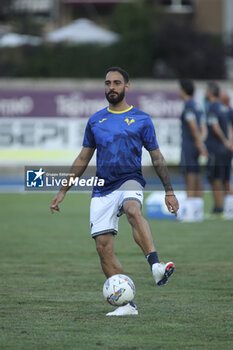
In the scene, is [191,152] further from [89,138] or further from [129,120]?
[129,120]

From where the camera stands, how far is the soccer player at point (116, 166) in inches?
309

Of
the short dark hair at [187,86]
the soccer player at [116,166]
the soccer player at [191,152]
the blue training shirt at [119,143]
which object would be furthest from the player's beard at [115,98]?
the soccer player at [191,152]

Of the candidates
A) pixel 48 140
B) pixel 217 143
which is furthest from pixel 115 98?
pixel 48 140

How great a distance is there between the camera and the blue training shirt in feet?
25.9

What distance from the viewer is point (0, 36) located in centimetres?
4503

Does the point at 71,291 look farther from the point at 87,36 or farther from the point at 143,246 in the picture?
the point at 87,36

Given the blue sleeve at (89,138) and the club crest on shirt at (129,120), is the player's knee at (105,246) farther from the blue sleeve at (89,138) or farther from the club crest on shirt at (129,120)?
the club crest on shirt at (129,120)

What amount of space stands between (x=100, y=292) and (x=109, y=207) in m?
1.48

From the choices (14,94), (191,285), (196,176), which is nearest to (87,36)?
(14,94)

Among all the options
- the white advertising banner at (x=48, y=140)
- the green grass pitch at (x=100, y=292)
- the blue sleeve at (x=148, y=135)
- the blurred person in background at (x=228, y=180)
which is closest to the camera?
the green grass pitch at (x=100, y=292)

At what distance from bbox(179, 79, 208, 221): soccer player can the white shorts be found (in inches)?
317

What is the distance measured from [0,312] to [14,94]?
2083cm

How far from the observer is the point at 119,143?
25.9 feet

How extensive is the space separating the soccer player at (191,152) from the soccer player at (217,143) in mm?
308
